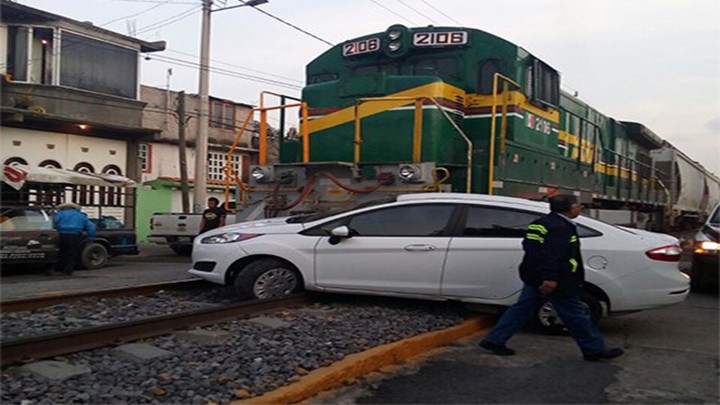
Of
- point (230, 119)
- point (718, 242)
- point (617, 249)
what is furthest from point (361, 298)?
point (230, 119)

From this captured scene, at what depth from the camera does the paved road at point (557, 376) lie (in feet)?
14.8

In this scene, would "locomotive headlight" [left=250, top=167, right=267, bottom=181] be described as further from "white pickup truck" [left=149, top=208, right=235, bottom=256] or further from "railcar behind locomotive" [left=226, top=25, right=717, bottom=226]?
"white pickup truck" [left=149, top=208, right=235, bottom=256]

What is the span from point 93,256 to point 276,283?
8.08m

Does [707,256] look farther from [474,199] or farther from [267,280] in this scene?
[267,280]

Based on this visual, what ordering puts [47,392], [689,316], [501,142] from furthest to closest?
[501,142] < [689,316] < [47,392]

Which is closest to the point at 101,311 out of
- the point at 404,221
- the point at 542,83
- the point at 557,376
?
the point at 404,221

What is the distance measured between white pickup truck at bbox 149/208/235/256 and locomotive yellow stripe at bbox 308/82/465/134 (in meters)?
7.22

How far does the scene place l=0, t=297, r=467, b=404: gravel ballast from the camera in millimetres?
3869

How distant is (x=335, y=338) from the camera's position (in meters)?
5.46

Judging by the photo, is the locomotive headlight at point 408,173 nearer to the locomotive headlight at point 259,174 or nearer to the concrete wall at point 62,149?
the locomotive headlight at point 259,174

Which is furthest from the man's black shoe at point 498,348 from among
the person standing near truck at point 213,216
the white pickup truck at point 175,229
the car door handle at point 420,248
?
the white pickup truck at point 175,229

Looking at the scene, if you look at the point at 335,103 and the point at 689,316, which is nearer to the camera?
the point at 689,316

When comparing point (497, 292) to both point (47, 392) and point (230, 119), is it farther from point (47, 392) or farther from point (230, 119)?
point (230, 119)

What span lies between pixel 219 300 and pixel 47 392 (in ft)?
12.8
